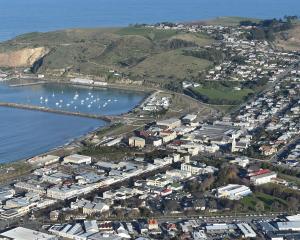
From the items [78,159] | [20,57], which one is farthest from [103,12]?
[78,159]

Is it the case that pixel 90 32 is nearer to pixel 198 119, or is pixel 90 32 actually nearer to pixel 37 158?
pixel 198 119

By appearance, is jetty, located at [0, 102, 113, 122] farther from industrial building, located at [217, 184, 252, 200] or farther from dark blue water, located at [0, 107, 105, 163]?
industrial building, located at [217, 184, 252, 200]

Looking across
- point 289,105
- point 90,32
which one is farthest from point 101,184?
point 90,32

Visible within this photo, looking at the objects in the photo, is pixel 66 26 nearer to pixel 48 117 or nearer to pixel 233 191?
pixel 48 117

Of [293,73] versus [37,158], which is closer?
[37,158]

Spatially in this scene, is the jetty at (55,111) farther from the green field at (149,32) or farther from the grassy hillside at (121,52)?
the green field at (149,32)

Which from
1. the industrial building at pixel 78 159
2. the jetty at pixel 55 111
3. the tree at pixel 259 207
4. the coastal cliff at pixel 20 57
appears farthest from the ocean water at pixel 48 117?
the tree at pixel 259 207
